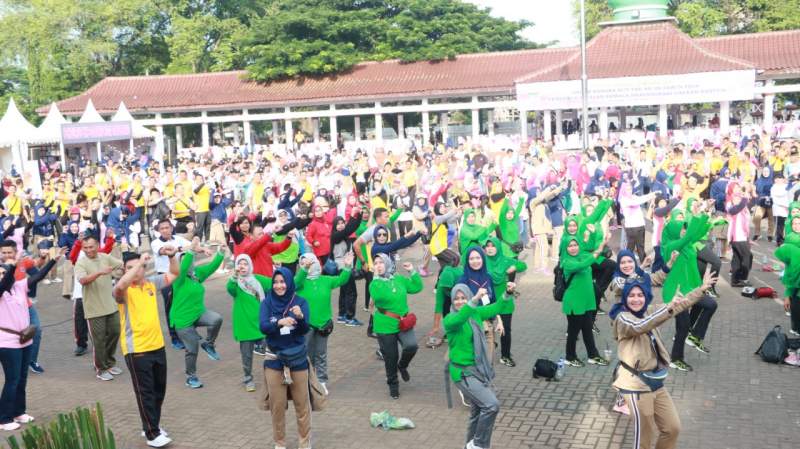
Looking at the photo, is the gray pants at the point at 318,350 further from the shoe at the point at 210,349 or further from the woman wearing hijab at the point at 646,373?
the woman wearing hijab at the point at 646,373

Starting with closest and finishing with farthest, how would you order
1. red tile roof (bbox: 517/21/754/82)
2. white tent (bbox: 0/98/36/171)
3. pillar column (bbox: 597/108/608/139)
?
white tent (bbox: 0/98/36/171) < red tile roof (bbox: 517/21/754/82) < pillar column (bbox: 597/108/608/139)

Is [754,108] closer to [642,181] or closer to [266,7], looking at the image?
[642,181]

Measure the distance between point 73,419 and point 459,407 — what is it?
4.32 m

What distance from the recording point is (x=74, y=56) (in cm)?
4691

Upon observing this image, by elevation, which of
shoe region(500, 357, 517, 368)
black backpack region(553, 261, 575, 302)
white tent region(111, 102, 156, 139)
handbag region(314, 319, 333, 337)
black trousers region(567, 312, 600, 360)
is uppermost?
white tent region(111, 102, 156, 139)

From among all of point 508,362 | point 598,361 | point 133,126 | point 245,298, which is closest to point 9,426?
point 245,298

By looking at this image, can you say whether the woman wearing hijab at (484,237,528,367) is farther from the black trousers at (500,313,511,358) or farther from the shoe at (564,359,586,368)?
the shoe at (564,359,586,368)

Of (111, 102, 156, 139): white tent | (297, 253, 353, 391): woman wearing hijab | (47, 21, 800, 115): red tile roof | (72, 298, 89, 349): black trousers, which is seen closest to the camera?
(297, 253, 353, 391): woman wearing hijab

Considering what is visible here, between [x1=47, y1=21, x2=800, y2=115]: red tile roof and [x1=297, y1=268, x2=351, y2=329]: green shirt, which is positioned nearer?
[x1=297, y1=268, x2=351, y2=329]: green shirt

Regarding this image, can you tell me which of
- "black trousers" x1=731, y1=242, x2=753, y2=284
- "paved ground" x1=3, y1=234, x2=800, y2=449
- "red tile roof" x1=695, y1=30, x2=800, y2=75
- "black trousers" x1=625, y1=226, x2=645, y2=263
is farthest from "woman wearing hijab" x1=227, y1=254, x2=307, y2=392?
"red tile roof" x1=695, y1=30, x2=800, y2=75

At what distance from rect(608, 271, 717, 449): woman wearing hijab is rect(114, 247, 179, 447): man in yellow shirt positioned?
3.80 m

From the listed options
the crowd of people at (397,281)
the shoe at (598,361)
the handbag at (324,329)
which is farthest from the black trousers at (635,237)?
the handbag at (324,329)

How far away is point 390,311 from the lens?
7910mm

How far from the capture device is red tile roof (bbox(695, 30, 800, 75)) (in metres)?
30.4
